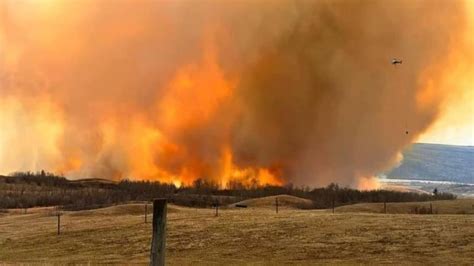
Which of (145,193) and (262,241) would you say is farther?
(145,193)

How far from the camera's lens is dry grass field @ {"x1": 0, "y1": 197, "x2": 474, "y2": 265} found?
2997cm

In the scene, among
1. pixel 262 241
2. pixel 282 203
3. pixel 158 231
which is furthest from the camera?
pixel 282 203

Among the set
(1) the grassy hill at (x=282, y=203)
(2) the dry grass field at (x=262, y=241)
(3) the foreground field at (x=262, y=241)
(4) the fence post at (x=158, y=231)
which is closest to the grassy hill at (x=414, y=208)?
(1) the grassy hill at (x=282, y=203)

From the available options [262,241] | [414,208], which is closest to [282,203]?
[414,208]

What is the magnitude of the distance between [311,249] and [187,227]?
1223cm

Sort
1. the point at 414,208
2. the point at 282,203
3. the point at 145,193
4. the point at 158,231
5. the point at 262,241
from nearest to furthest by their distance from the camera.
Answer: the point at 158,231 < the point at 262,241 < the point at 414,208 < the point at 282,203 < the point at 145,193

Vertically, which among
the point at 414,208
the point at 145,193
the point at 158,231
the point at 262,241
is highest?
the point at 145,193

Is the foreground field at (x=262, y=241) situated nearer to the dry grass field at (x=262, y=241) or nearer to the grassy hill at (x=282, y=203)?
→ the dry grass field at (x=262, y=241)

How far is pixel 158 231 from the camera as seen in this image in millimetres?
10352

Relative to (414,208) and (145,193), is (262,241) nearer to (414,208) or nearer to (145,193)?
(414,208)

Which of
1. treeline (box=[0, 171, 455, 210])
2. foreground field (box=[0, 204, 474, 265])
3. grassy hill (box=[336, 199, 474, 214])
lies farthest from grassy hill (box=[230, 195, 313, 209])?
→ foreground field (box=[0, 204, 474, 265])

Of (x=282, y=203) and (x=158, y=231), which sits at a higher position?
(x=282, y=203)

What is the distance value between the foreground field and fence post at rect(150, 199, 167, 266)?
1866 centimetres

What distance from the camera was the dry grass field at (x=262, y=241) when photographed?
30.0m
